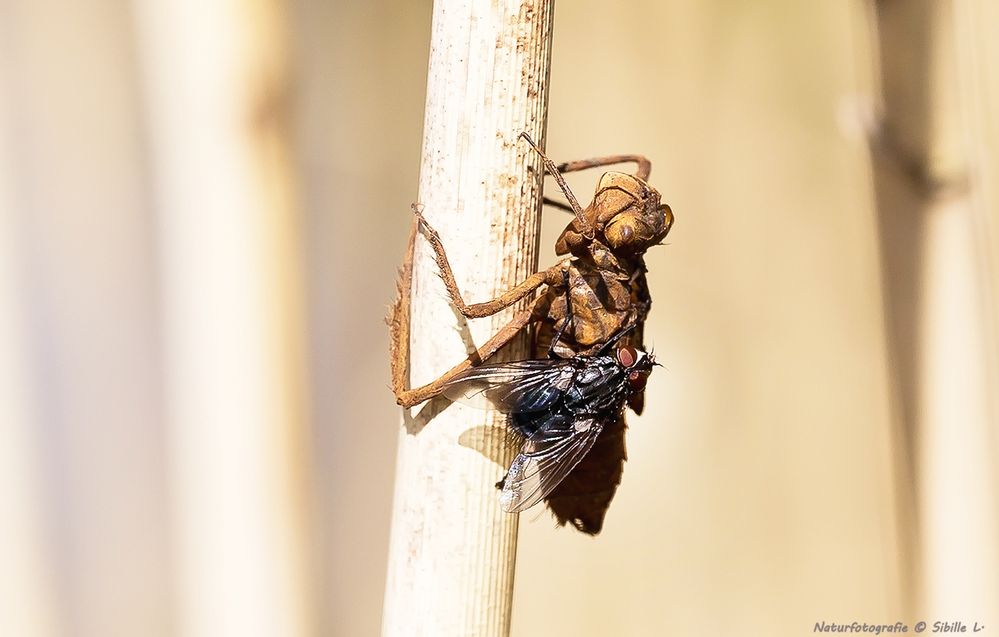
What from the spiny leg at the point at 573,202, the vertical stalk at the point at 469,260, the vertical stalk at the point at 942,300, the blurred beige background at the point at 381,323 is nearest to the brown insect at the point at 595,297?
the spiny leg at the point at 573,202

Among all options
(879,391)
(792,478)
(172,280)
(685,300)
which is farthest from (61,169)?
(879,391)

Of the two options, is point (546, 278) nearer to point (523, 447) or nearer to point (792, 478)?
point (523, 447)

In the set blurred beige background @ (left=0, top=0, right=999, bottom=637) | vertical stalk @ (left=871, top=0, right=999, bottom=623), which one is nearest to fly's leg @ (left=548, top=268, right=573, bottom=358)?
blurred beige background @ (left=0, top=0, right=999, bottom=637)

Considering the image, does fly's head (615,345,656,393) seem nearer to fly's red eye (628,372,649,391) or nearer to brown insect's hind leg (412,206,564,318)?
fly's red eye (628,372,649,391)

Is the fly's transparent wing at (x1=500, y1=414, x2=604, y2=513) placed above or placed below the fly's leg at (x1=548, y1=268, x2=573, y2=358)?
below

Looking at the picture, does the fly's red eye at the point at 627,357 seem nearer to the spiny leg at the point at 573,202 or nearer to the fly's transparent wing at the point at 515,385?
the fly's transparent wing at the point at 515,385
